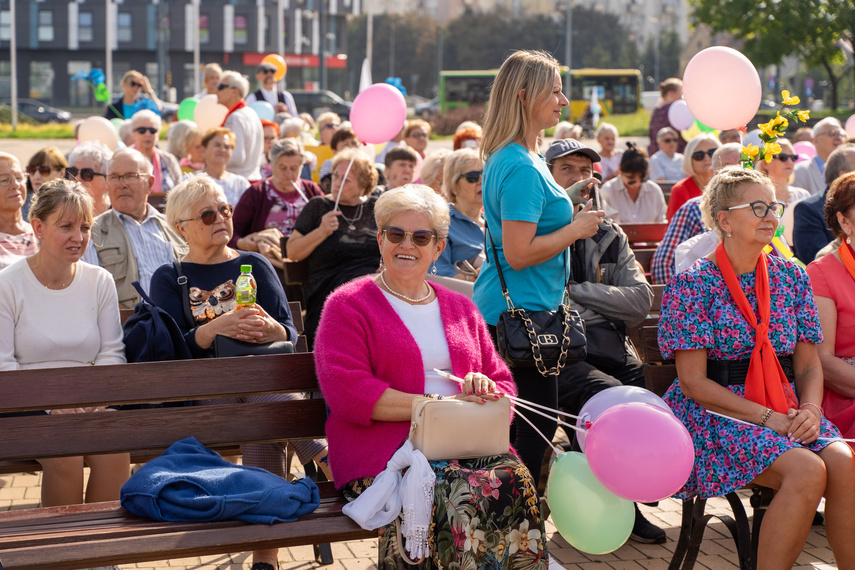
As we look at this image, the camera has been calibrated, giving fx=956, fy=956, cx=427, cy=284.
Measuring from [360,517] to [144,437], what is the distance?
909 mm

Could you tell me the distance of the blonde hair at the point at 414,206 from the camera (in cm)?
340

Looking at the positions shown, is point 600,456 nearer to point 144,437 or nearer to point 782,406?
point 782,406

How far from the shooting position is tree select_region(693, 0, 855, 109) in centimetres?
4022

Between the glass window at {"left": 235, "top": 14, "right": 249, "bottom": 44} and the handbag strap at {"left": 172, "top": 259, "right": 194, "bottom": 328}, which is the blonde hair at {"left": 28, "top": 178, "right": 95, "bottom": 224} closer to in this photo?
the handbag strap at {"left": 172, "top": 259, "right": 194, "bottom": 328}

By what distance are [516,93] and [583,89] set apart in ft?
138

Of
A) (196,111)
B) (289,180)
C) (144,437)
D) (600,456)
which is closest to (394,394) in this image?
(600,456)

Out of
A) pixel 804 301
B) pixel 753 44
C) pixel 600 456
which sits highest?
pixel 753 44

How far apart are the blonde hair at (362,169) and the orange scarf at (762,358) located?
2.60 m

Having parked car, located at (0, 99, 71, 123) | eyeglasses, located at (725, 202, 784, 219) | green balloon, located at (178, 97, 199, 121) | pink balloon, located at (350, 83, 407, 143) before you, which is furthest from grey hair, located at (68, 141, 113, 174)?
parked car, located at (0, 99, 71, 123)

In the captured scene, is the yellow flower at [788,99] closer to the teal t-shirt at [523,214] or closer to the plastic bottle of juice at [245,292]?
the teal t-shirt at [523,214]

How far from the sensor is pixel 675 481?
10.3 feet

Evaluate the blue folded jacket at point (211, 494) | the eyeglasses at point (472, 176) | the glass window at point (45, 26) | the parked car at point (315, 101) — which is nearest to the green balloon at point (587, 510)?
the blue folded jacket at point (211, 494)

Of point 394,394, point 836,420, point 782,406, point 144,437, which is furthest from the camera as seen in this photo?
point 836,420

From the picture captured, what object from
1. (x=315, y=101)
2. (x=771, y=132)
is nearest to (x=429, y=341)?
(x=771, y=132)
